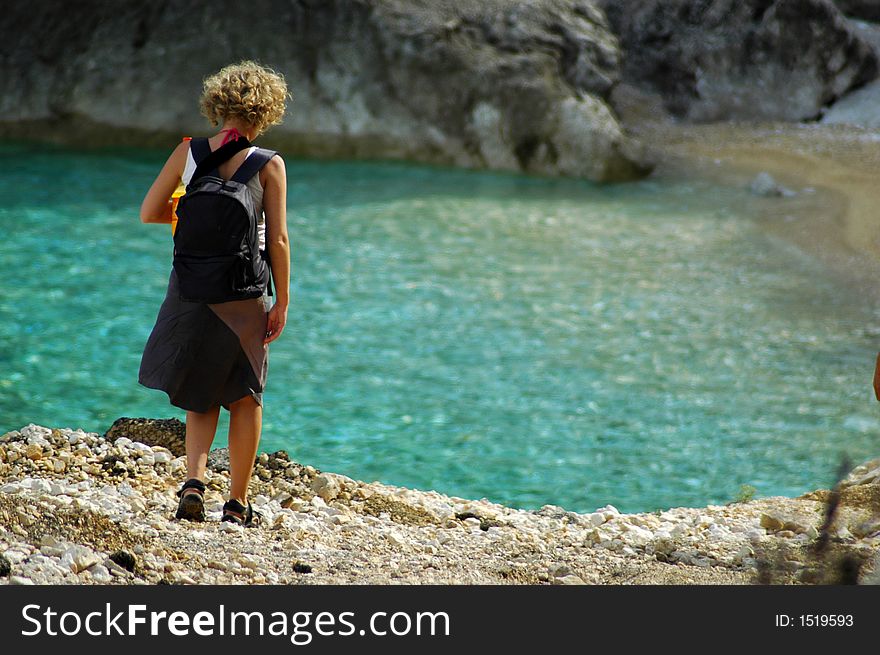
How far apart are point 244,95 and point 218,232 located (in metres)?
0.45

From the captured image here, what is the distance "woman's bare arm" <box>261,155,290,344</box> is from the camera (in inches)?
135

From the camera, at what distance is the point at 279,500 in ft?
13.7

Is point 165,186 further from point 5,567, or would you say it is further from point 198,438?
point 5,567

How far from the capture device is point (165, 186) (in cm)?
346

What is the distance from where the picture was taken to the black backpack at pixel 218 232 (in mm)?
3281


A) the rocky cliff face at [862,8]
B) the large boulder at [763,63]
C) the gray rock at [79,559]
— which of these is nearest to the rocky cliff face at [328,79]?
the large boulder at [763,63]

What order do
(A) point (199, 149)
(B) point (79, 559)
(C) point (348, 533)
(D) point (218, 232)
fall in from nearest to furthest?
1. (B) point (79, 559)
2. (D) point (218, 232)
3. (A) point (199, 149)
4. (C) point (348, 533)

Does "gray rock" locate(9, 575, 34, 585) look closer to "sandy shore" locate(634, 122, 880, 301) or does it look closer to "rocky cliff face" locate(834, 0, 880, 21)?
"sandy shore" locate(634, 122, 880, 301)

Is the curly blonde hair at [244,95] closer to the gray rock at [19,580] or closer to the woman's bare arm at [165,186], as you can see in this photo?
the woman's bare arm at [165,186]

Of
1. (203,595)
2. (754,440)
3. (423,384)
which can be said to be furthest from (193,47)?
(203,595)

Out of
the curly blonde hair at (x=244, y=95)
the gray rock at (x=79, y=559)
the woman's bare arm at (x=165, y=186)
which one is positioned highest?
the curly blonde hair at (x=244, y=95)

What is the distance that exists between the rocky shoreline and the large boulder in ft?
32.5

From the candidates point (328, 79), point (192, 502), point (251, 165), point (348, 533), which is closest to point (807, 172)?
point (328, 79)

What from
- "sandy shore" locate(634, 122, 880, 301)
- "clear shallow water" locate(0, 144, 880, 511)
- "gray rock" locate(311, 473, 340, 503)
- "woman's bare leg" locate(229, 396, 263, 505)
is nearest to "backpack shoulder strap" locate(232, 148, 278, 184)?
"woman's bare leg" locate(229, 396, 263, 505)
